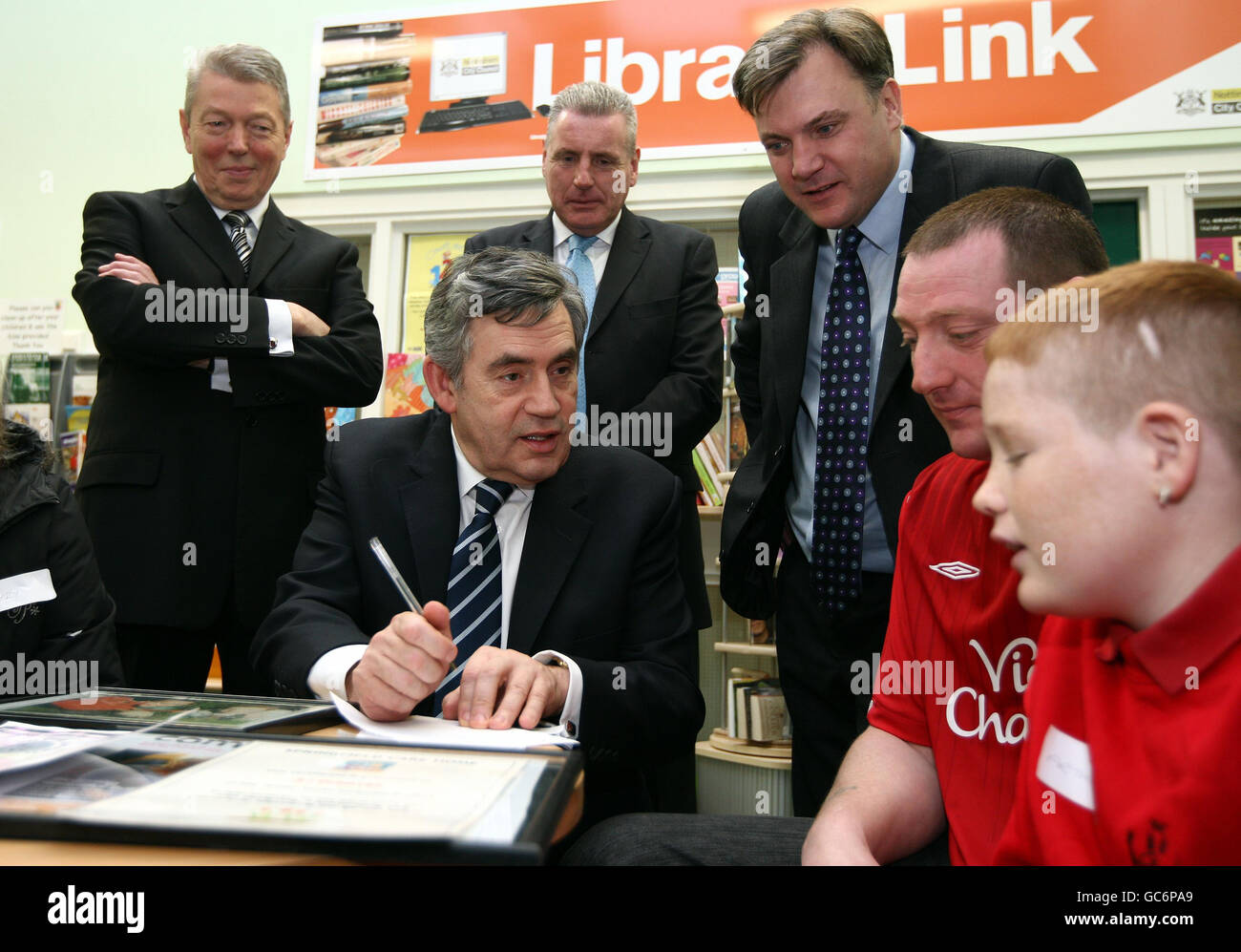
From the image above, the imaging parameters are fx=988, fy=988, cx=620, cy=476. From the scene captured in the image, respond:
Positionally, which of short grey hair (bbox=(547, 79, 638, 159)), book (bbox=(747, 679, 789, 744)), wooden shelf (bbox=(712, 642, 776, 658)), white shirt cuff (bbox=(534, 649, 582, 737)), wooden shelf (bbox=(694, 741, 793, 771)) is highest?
short grey hair (bbox=(547, 79, 638, 159))

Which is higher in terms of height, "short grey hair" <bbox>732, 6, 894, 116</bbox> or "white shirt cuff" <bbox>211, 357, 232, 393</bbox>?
"short grey hair" <bbox>732, 6, 894, 116</bbox>

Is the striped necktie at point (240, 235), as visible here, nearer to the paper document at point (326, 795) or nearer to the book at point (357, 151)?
the paper document at point (326, 795)

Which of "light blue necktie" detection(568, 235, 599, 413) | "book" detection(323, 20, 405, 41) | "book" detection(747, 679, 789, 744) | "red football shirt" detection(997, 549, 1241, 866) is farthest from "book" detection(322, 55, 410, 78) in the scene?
"red football shirt" detection(997, 549, 1241, 866)

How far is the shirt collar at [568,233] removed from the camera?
9.30 feet

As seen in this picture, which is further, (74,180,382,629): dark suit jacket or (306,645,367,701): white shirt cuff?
(74,180,382,629): dark suit jacket

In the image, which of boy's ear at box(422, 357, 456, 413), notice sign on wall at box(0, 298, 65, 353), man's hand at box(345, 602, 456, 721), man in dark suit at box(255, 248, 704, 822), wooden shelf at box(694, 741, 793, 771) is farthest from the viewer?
notice sign on wall at box(0, 298, 65, 353)

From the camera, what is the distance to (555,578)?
5.48 ft

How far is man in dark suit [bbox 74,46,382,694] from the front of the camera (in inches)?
94.5

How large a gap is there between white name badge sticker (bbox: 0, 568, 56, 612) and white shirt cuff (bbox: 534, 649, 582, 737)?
960 millimetres

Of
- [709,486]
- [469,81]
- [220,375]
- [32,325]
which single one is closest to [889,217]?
[220,375]

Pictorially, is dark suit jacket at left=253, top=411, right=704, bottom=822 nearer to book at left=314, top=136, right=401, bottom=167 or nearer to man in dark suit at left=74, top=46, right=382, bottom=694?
man in dark suit at left=74, top=46, right=382, bottom=694

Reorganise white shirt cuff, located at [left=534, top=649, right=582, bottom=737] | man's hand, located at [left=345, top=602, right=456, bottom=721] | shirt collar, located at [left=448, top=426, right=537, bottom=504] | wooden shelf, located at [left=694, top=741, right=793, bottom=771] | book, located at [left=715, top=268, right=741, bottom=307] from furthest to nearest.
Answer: book, located at [left=715, top=268, right=741, bottom=307] → wooden shelf, located at [left=694, top=741, right=793, bottom=771] → shirt collar, located at [left=448, top=426, right=537, bottom=504] → white shirt cuff, located at [left=534, top=649, right=582, bottom=737] → man's hand, located at [left=345, top=602, right=456, bottom=721]

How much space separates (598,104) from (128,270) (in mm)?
1299

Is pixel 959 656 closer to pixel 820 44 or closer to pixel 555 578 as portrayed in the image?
pixel 555 578
